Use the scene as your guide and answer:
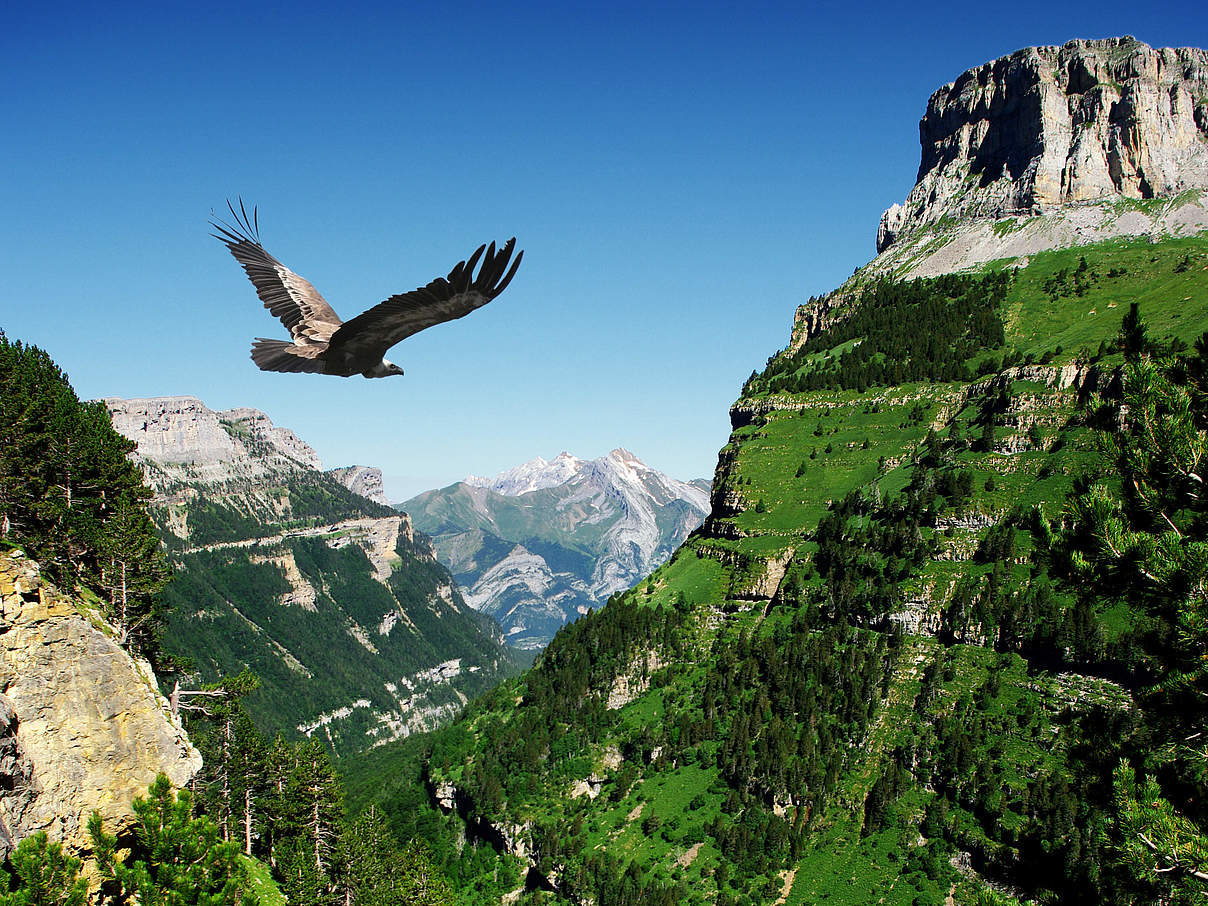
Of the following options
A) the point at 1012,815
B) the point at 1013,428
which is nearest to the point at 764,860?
the point at 1012,815

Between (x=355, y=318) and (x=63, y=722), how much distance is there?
111 ft

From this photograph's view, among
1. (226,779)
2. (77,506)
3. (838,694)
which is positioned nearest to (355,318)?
(77,506)

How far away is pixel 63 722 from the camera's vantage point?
35750mm

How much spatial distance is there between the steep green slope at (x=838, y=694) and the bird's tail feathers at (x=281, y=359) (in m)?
68.5

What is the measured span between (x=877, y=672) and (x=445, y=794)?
3208 inches

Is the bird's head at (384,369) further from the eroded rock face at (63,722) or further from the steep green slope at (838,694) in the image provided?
the steep green slope at (838,694)

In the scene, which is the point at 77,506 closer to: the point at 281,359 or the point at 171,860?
the point at 171,860

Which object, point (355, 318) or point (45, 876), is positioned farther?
point (45, 876)

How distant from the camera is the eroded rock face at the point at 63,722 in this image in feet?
108

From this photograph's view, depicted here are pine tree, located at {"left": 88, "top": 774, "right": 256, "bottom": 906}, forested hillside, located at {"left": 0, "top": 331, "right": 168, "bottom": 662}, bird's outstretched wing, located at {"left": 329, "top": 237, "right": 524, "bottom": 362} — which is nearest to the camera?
bird's outstretched wing, located at {"left": 329, "top": 237, "right": 524, "bottom": 362}

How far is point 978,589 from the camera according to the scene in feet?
398

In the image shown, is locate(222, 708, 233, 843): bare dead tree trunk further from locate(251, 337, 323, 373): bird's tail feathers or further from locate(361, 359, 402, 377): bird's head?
locate(361, 359, 402, 377): bird's head

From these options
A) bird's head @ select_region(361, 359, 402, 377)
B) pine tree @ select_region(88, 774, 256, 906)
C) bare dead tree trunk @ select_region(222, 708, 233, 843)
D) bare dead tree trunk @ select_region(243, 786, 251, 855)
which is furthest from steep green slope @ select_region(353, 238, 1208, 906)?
bird's head @ select_region(361, 359, 402, 377)

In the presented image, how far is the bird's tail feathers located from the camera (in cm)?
1700
